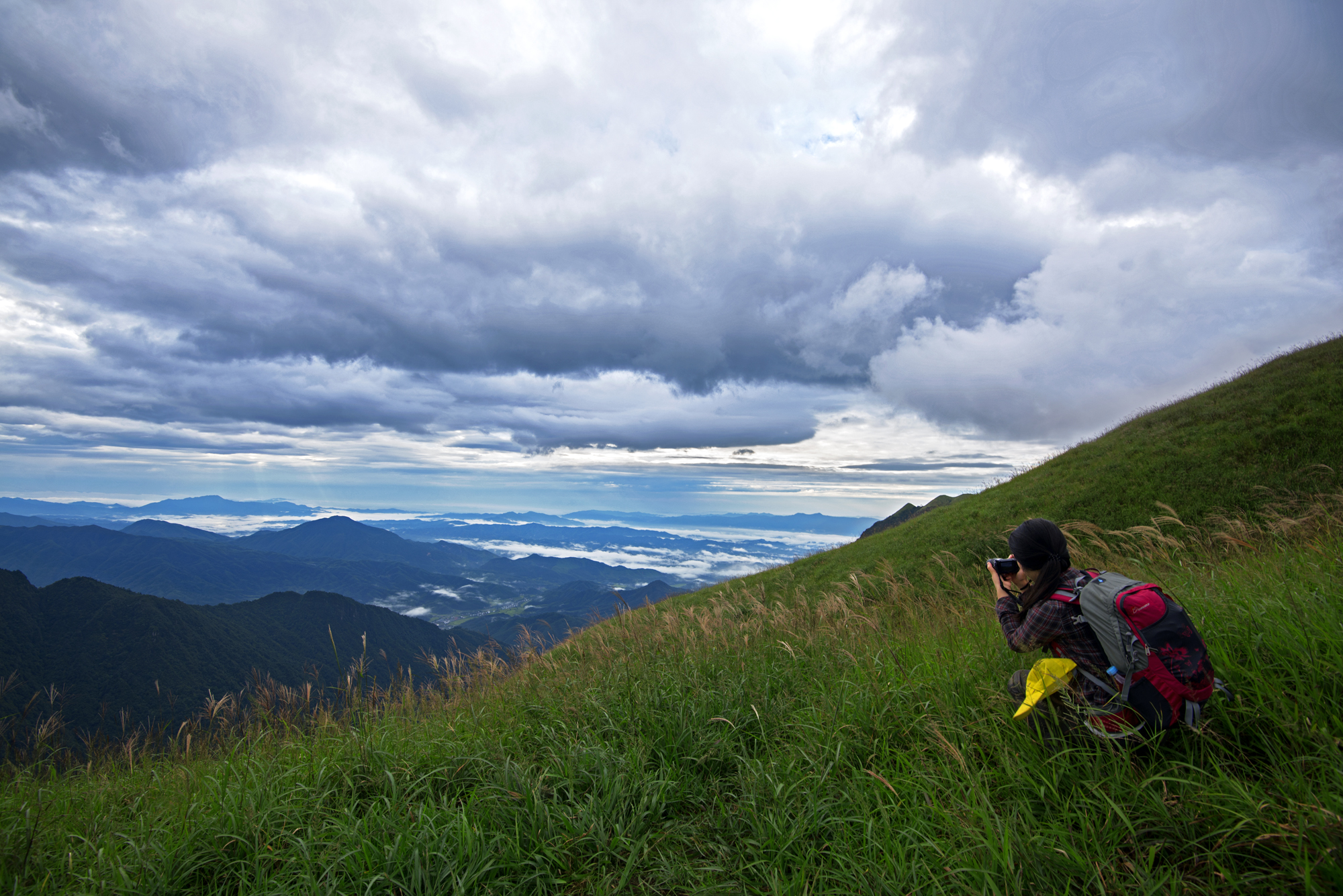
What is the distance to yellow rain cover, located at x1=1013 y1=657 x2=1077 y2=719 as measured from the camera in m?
3.50

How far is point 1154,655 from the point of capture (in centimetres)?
310

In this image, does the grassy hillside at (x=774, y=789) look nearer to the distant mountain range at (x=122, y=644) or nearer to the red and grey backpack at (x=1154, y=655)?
the red and grey backpack at (x=1154, y=655)

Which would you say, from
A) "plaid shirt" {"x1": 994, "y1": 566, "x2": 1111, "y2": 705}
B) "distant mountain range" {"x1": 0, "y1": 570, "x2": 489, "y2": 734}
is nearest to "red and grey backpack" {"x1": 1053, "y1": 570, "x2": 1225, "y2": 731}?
"plaid shirt" {"x1": 994, "y1": 566, "x2": 1111, "y2": 705}

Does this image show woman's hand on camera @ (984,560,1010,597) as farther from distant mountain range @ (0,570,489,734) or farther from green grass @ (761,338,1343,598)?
distant mountain range @ (0,570,489,734)

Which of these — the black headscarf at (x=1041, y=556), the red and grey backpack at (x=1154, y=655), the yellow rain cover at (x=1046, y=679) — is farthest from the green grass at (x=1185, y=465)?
A: the red and grey backpack at (x=1154, y=655)

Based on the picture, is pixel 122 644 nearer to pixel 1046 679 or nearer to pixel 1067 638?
pixel 1046 679

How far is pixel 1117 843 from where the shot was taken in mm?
2965

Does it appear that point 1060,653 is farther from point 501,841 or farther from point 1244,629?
point 501,841

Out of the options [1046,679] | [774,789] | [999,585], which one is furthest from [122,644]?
[1046,679]

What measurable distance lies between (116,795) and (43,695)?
2.36 m

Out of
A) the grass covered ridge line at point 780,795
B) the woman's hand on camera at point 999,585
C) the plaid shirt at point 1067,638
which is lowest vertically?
the grass covered ridge line at point 780,795

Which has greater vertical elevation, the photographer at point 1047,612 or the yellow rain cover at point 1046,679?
the photographer at point 1047,612

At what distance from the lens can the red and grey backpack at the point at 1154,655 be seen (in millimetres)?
3070

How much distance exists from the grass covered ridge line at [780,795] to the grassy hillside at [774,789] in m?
0.02
